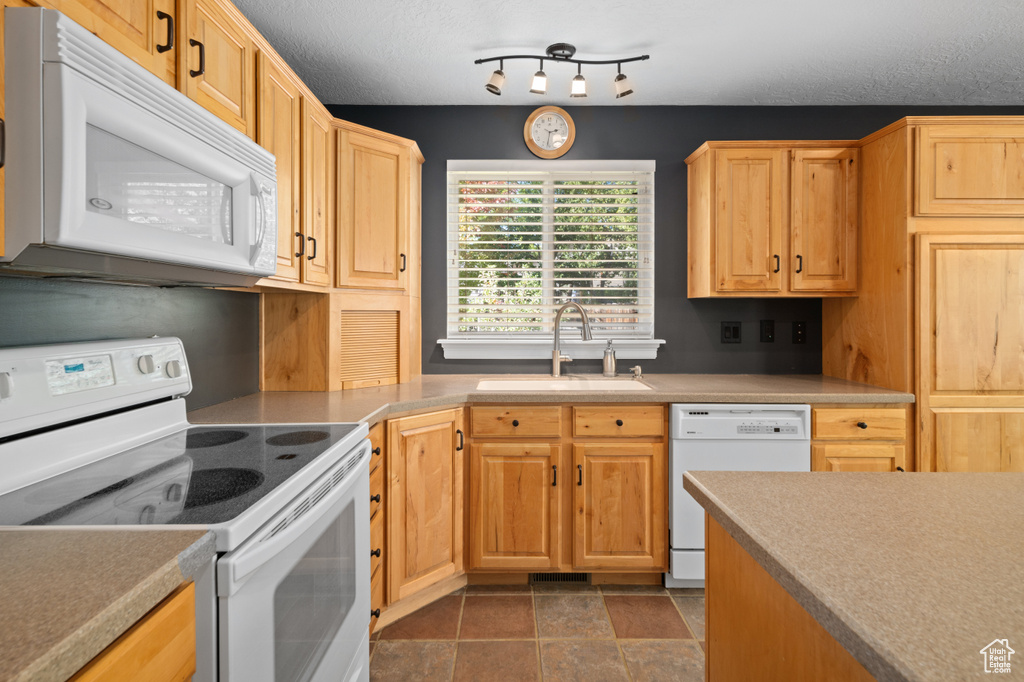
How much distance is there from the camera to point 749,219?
2.62 meters

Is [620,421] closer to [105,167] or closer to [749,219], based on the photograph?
[749,219]

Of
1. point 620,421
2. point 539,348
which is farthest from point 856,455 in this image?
point 539,348

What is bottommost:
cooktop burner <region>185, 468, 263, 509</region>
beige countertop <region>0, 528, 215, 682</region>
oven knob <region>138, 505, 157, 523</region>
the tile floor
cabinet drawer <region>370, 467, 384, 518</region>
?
the tile floor

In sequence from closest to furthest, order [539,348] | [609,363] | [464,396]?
[464,396]
[609,363]
[539,348]

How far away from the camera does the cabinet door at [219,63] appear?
1339 millimetres

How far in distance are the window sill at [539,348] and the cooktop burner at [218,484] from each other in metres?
1.81

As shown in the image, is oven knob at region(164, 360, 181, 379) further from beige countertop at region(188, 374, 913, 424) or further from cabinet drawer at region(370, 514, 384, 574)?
cabinet drawer at region(370, 514, 384, 574)

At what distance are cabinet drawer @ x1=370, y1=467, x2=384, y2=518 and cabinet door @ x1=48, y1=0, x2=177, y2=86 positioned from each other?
1.34m

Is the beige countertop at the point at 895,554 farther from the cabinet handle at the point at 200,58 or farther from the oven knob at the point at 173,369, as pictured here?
the cabinet handle at the point at 200,58

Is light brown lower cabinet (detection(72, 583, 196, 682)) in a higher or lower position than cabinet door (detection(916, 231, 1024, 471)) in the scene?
lower

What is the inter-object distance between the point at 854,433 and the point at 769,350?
0.76 m

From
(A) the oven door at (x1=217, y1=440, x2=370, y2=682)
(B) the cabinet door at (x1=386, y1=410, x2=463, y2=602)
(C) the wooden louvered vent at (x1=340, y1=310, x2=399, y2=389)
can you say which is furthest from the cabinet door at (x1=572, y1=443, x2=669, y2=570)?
(A) the oven door at (x1=217, y1=440, x2=370, y2=682)

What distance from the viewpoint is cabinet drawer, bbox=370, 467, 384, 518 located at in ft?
6.07

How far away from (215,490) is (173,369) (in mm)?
648
